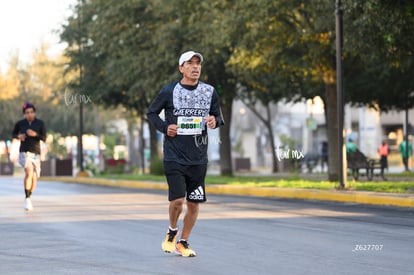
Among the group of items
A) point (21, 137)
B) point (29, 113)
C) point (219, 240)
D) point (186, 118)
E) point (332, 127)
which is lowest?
point (219, 240)

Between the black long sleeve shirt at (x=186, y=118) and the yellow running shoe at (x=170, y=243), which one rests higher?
the black long sleeve shirt at (x=186, y=118)

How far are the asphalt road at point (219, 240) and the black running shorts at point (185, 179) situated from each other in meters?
0.64

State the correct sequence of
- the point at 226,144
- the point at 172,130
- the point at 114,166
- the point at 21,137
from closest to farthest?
the point at 172,130 < the point at 21,137 < the point at 226,144 < the point at 114,166

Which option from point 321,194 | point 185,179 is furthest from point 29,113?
point 185,179

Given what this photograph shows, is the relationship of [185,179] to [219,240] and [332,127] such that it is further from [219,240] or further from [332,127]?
[332,127]

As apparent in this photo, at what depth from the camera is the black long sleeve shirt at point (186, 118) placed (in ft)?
31.5

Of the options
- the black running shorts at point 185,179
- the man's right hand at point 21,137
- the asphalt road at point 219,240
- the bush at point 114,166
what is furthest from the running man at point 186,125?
the bush at point 114,166

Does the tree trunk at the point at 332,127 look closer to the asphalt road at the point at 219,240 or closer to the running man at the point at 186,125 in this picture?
the asphalt road at the point at 219,240

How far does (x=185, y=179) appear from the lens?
9.84 metres

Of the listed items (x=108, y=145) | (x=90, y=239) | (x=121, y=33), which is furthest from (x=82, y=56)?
(x=90, y=239)

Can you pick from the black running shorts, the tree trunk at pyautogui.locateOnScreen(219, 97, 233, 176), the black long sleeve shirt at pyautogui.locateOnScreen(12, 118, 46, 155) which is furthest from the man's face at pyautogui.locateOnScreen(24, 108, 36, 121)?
the tree trunk at pyautogui.locateOnScreen(219, 97, 233, 176)

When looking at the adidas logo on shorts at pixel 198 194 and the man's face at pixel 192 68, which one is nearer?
the man's face at pixel 192 68

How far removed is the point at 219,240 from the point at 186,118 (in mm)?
2567

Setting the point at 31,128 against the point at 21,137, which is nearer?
the point at 21,137
